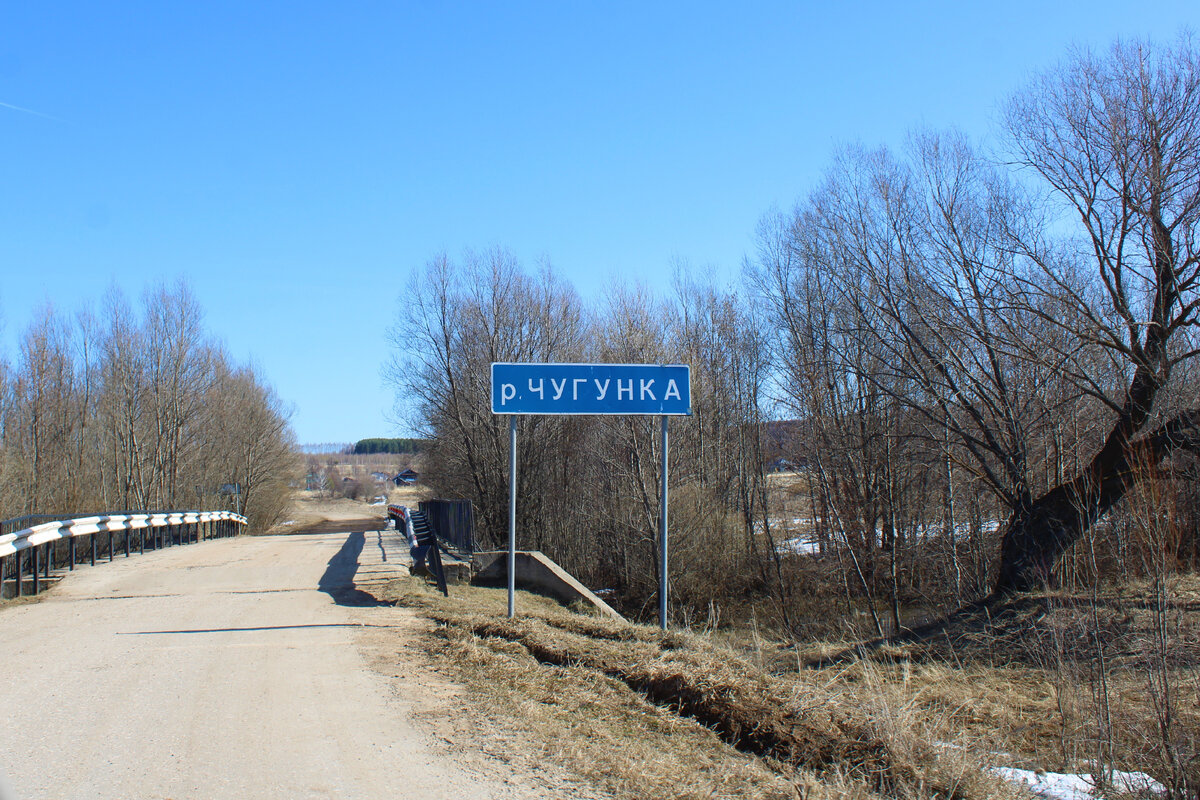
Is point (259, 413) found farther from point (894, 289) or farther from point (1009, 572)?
point (1009, 572)

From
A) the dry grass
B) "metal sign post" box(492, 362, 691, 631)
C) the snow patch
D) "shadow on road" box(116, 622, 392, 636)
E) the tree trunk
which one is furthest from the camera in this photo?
the tree trunk

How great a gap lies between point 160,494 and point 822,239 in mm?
40150

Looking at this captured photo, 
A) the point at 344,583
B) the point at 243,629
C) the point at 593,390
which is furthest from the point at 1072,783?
the point at 344,583

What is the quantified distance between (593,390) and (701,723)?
577cm

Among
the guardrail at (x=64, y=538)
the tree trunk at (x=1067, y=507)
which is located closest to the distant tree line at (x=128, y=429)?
the guardrail at (x=64, y=538)

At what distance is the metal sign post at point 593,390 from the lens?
10.6m

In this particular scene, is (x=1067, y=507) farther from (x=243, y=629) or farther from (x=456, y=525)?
(x=243, y=629)

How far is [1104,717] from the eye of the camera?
17.5 ft

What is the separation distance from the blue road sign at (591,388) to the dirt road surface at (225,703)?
3178mm

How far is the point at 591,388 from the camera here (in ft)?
35.5

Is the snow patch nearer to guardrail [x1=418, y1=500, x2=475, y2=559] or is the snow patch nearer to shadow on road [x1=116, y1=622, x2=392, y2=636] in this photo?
shadow on road [x1=116, y1=622, x2=392, y2=636]

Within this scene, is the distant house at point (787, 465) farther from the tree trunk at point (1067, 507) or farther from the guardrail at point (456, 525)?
the tree trunk at point (1067, 507)

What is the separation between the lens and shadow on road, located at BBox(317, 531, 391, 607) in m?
11.2

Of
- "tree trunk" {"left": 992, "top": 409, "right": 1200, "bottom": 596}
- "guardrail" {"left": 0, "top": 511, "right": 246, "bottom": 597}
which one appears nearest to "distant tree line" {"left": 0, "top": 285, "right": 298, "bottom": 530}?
"guardrail" {"left": 0, "top": 511, "right": 246, "bottom": 597}
